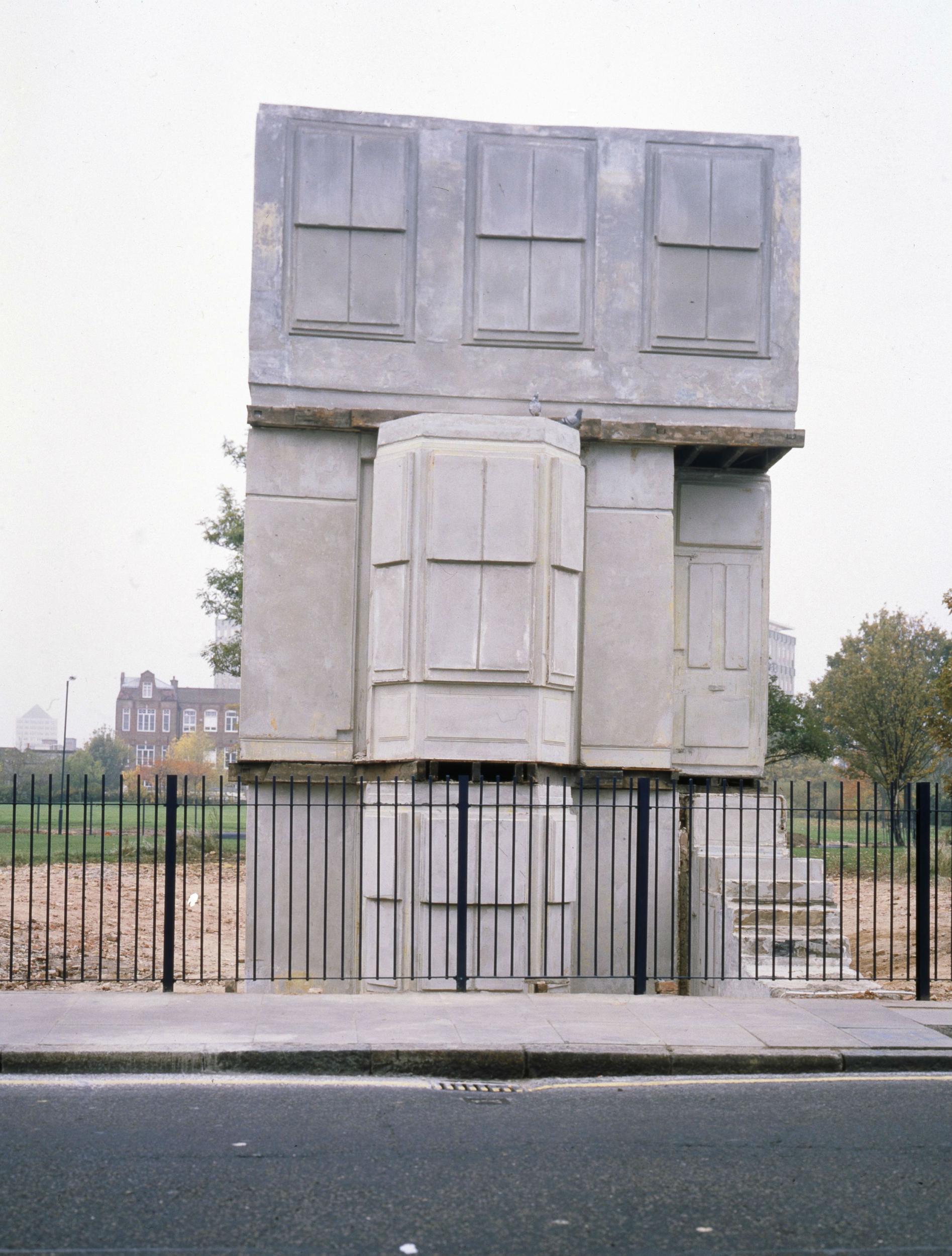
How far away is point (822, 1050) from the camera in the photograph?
9.47 metres

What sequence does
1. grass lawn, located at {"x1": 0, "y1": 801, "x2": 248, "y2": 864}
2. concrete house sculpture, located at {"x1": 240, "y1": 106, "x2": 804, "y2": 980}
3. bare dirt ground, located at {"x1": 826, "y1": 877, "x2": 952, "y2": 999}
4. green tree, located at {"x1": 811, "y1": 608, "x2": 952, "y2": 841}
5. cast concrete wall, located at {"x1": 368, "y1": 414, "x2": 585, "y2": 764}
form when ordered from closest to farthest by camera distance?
1. cast concrete wall, located at {"x1": 368, "y1": 414, "x2": 585, "y2": 764}
2. bare dirt ground, located at {"x1": 826, "y1": 877, "x2": 952, "y2": 999}
3. concrete house sculpture, located at {"x1": 240, "y1": 106, "x2": 804, "y2": 980}
4. grass lawn, located at {"x1": 0, "y1": 801, "x2": 248, "y2": 864}
5. green tree, located at {"x1": 811, "y1": 608, "x2": 952, "y2": 841}

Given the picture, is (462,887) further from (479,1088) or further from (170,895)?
(479,1088)

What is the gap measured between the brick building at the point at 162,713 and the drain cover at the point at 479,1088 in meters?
150

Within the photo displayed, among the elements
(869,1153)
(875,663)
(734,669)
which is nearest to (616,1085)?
(869,1153)

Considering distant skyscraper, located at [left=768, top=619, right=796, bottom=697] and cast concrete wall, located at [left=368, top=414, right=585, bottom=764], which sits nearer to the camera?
cast concrete wall, located at [left=368, top=414, right=585, bottom=764]

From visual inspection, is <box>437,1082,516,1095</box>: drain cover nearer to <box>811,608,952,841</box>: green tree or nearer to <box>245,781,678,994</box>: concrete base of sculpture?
<box>245,781,678,994</box>: concrete base of sculpture

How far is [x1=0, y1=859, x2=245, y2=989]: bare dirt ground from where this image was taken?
49.2 ft

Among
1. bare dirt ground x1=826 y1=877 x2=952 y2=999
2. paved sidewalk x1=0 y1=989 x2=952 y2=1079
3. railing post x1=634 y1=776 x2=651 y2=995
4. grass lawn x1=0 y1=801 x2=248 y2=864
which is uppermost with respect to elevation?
railing post x1=634 y1=776 x2=651 y2=995

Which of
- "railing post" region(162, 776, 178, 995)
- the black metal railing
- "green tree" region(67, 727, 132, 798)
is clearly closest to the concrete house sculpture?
the black metal railing

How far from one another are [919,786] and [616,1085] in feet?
15.7

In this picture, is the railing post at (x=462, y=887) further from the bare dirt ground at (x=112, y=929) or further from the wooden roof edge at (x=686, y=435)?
the wooden roof edge at (x=686, y=435)

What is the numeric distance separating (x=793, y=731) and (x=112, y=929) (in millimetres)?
31155

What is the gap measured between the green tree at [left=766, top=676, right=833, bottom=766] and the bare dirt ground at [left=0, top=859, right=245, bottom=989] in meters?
21.4

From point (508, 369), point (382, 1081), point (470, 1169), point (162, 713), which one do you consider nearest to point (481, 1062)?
point (382, 1081)
